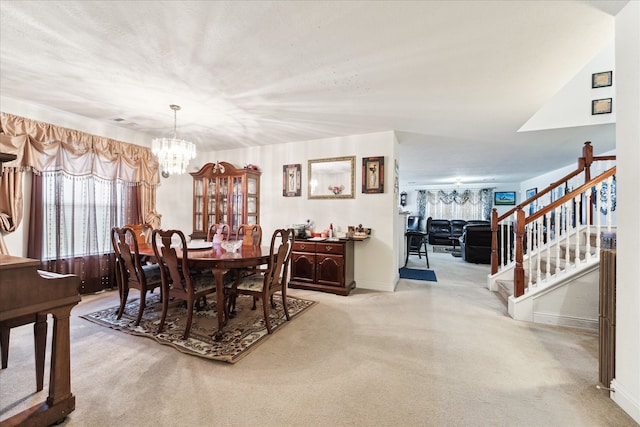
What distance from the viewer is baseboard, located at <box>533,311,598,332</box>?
8.43 ft

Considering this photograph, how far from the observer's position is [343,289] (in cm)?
363

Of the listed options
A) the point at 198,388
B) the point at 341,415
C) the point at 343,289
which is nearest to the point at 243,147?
the point at 343,289

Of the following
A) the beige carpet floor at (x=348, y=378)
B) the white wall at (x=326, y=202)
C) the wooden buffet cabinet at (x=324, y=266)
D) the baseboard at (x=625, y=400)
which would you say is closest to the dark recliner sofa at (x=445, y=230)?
the white wall at (x=326, y=202)

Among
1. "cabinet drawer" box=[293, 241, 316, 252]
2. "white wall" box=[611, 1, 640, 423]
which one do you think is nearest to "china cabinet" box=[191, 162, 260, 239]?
"cabinet drawer" box=[293, 241, 316, 252]

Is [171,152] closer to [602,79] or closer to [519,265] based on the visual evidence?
[519,265]

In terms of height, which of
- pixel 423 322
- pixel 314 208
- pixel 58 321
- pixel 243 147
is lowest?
pixel 423 322

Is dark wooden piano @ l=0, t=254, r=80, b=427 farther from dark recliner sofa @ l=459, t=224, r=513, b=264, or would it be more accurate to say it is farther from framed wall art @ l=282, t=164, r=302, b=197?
dark recliner sofa @ l=459, t=224, r=513, b=264

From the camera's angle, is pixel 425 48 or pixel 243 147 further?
pixel 243 147

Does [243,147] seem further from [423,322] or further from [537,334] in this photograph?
[537,334]

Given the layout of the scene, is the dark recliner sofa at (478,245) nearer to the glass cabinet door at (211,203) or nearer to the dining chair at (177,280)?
the glass cabinet door at (211,203)

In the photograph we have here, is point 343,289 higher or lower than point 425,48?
lower

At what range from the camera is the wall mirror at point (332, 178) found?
4.14 m

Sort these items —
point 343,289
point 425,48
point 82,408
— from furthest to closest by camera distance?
point 343,289 < point 425,48 < point 82,408

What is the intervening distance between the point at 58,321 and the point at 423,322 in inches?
113
